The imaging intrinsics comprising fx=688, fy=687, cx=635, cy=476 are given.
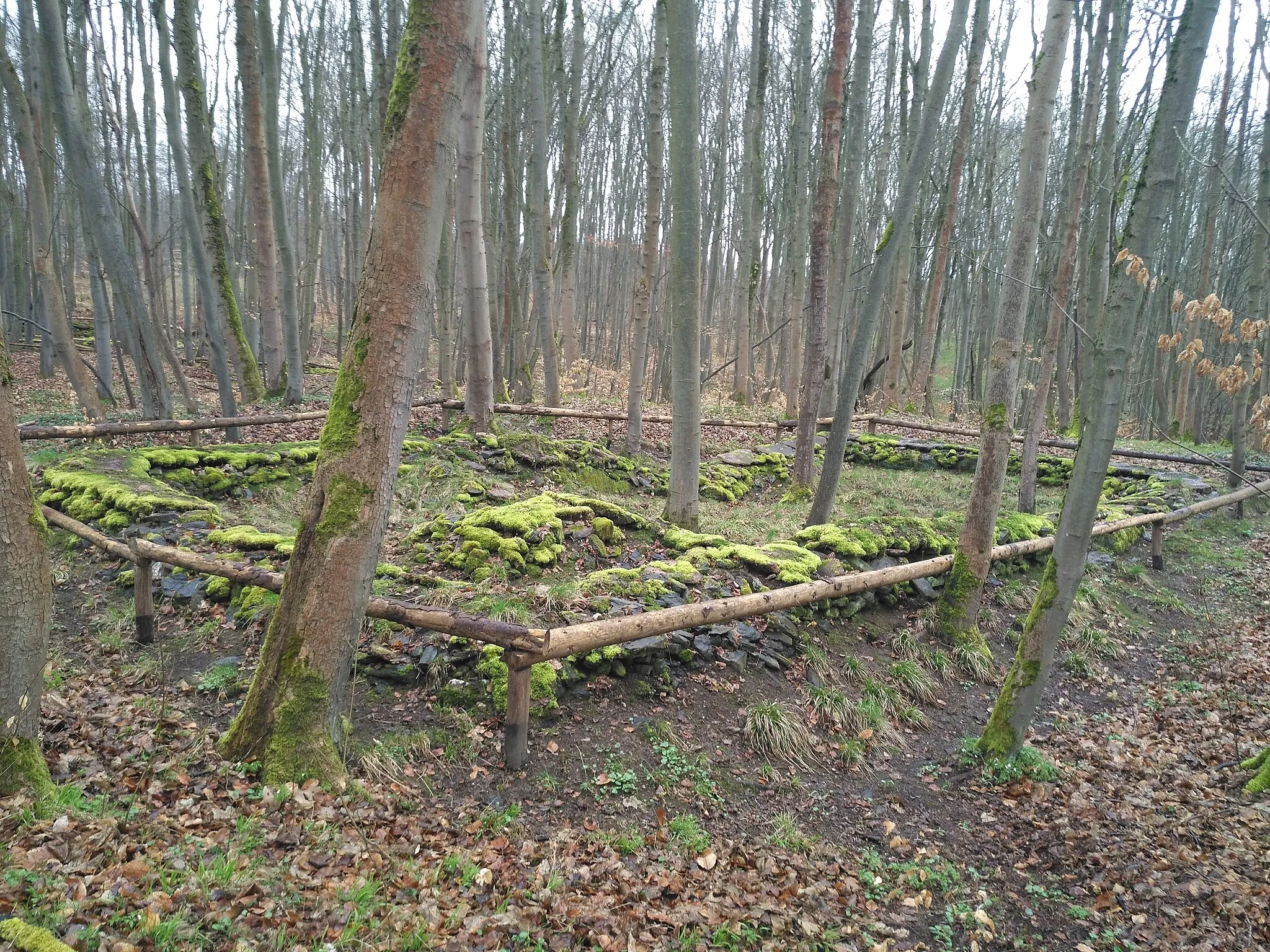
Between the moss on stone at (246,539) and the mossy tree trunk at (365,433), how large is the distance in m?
2.69

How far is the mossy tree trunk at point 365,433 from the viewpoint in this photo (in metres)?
3.02

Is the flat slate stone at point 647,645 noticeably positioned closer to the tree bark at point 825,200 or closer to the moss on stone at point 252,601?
the moss on stone at point 252,601

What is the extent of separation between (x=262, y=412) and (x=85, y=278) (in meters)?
25.3

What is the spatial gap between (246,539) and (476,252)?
5.34 m

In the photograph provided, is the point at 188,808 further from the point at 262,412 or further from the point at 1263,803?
the point at 262,412

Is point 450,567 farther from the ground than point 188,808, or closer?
farther from the ground

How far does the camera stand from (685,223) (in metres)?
6.57

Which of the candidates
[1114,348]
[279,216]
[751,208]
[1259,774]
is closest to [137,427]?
[279,216]

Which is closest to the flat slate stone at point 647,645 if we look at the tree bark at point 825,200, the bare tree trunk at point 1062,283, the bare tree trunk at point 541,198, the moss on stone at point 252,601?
the moss on stone at point 252,601

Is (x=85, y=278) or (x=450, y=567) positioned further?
(x=85, y=278)

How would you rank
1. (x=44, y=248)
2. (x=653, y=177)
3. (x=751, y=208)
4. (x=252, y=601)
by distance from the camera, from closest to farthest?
(x=252, y=601) → (x=653, y=177) → (x=44, y=248) → (x=751, y=208)

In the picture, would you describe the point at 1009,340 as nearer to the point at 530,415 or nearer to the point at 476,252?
the point at 476,252

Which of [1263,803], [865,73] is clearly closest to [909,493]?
[865,73]

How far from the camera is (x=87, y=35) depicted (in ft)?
47.5
